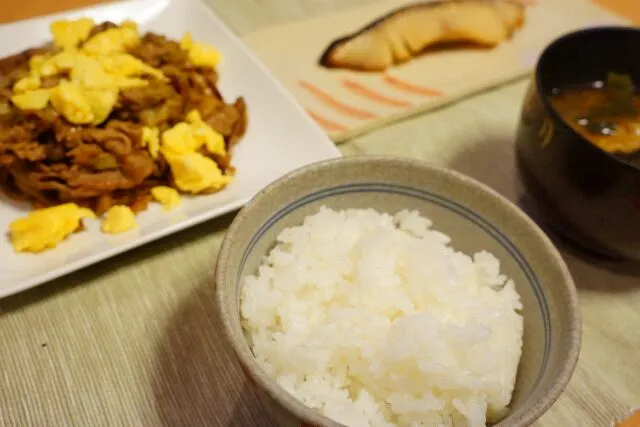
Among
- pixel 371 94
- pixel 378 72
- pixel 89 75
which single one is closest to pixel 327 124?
pixel 371 94

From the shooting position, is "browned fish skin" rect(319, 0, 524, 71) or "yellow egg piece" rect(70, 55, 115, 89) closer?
"yellow egg piece" rect(70, 55, 115, 89)

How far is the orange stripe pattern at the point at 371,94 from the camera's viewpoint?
6.10ft

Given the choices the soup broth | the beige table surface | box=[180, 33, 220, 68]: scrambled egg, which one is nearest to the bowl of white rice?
the beige table surface

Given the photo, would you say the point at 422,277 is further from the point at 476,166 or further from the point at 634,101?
the point at 634,101

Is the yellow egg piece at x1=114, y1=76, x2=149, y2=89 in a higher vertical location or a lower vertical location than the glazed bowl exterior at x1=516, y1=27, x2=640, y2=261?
higher

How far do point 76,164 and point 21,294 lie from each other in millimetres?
363

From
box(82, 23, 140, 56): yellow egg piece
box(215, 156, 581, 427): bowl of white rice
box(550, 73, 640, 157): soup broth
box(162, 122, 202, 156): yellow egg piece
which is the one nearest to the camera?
box(215, 156, 581, 427): bowl of white rice

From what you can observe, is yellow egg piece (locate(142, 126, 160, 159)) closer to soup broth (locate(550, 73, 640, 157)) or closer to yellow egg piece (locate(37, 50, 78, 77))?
yellow egg piece (locate(37, 50, 78, 77))

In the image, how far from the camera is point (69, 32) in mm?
1761

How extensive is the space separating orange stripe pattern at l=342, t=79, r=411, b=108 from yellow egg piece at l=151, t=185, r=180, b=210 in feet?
2.43

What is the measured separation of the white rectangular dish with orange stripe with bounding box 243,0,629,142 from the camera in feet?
6.00

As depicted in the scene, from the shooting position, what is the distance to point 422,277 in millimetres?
1083

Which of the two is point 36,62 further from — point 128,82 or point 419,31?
point 419,31

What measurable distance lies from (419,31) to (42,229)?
1.43m
